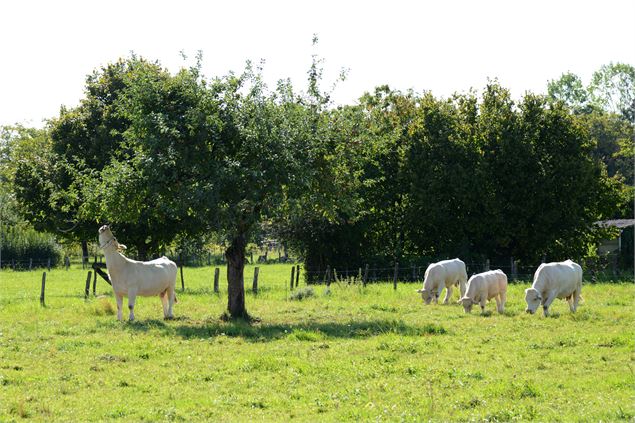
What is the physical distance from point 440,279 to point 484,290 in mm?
3354

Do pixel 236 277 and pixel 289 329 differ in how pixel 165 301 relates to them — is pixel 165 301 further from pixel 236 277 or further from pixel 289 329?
pixel 289 329

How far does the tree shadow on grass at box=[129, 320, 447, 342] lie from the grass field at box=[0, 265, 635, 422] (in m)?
0.05

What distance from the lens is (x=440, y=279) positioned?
25828mm

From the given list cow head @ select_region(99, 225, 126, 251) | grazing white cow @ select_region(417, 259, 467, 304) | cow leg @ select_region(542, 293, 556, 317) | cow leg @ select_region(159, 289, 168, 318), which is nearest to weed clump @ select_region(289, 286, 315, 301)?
grazing white cow @ select_region(417, 259, 467, 304)

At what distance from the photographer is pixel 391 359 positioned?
14531 mm

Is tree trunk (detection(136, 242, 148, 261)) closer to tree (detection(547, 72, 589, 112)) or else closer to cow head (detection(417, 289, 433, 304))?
cow head (detection(417, 289, 433, 304))

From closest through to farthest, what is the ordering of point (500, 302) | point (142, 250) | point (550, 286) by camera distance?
point (550, 286), point (500, 302), point (142, 250)

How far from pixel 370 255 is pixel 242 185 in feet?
68.4

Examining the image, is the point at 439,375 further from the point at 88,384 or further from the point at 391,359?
the point at 88,384

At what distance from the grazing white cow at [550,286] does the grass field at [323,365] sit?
18.2 inches

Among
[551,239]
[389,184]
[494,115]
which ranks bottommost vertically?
[551,239]

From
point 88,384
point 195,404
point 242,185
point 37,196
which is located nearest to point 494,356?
point 195,404

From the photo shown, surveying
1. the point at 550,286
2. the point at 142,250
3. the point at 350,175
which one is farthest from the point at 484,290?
the point at 142,250

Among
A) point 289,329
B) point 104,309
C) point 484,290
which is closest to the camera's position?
point 289,329
